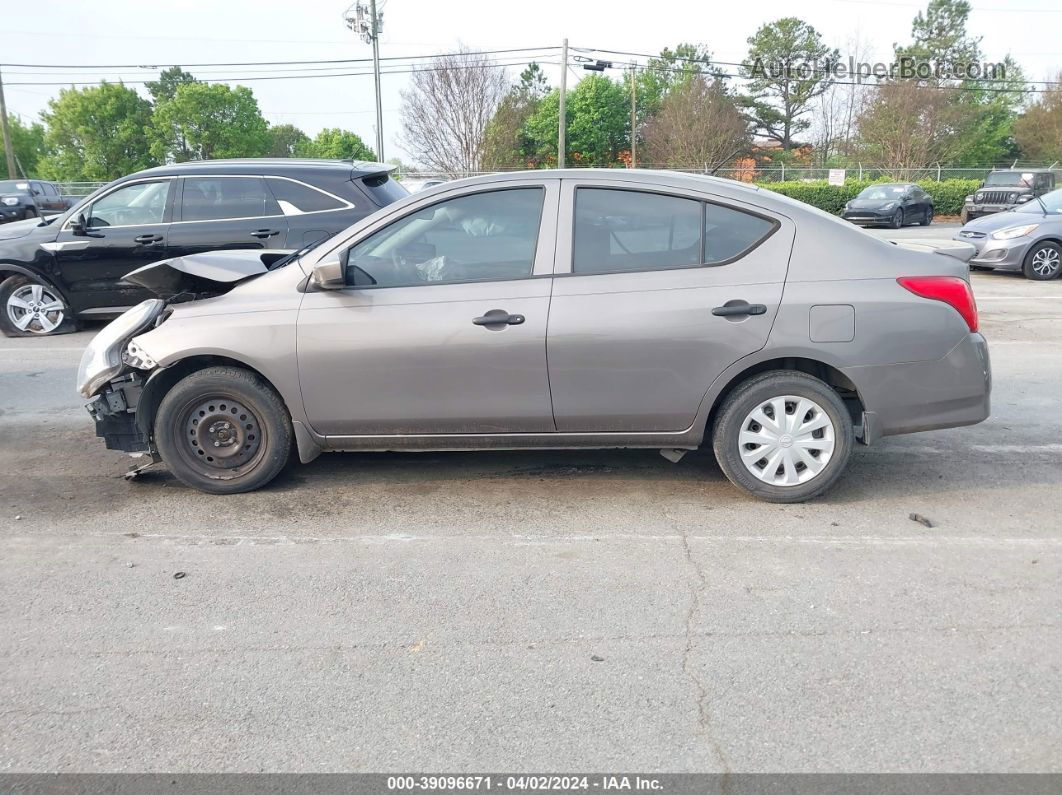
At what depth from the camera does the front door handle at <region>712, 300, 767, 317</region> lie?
4.57m

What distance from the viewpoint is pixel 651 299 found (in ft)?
15.1

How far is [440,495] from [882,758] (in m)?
2.85

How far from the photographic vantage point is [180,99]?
76562 mm

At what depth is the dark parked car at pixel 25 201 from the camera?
87.7ft

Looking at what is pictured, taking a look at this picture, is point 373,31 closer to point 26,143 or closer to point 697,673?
point 697,673

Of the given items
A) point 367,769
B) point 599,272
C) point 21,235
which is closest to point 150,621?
point 367,769

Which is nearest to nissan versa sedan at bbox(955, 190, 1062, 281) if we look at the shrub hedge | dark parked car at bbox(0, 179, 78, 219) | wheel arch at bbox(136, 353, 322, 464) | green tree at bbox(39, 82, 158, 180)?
wheel arch at bbox(136, 353, 322, 464)

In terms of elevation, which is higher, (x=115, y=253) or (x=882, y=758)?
(x=115, y=253)

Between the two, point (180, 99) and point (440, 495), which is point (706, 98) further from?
point (180, 99)

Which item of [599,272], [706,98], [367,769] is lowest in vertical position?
[367,769]

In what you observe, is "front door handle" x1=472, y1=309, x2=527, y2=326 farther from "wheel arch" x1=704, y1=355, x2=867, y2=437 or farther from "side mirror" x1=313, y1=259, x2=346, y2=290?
"wheel arch" x1=704, y1=355, x2=867, y2=437

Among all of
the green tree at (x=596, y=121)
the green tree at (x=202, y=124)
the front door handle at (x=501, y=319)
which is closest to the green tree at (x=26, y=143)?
the green tree at (x=202, y=124)

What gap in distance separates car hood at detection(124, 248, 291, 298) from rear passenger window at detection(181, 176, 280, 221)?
3.99 metres

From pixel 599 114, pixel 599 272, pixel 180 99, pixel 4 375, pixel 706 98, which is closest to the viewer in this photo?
pixel 599 272
